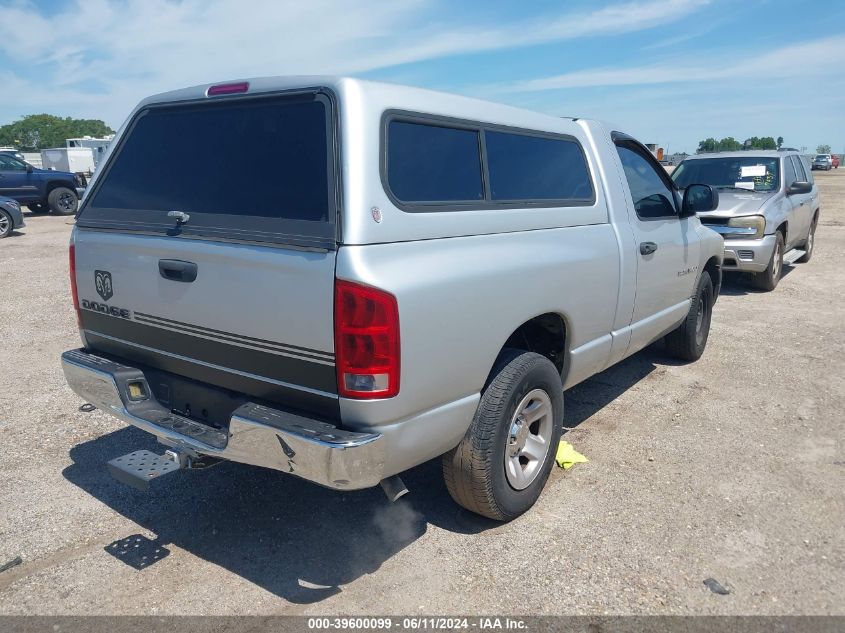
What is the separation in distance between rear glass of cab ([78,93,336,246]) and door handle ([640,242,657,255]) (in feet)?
8.21

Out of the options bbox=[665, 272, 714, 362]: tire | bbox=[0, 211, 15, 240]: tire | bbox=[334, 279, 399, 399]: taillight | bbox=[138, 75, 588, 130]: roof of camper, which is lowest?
bbox=[665, 272, 714, 362]: tire

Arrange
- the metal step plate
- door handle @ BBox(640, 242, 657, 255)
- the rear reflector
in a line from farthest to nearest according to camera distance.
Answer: the metal step plate
door handle @ BBox(640, 242, 657, 255)
the rear reflector

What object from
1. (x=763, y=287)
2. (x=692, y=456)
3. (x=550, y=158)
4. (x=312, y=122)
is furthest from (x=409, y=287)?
(x=763, y=287)

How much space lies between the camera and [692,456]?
4246 millimetres

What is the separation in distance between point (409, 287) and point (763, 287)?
8182 millimetres

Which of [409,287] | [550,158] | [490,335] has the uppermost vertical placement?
[550,158]

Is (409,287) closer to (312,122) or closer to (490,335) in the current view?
(490,335)

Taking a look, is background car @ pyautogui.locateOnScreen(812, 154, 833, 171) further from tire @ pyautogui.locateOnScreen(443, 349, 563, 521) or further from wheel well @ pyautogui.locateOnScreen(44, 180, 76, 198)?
tire @ pyautogui.locateOnScreen(443, 349, 563, 521)

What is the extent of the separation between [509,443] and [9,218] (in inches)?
586

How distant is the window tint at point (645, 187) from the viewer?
4555 millimetres

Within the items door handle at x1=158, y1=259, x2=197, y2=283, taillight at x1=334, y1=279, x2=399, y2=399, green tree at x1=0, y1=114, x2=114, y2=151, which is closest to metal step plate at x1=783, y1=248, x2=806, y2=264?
taillight at x1=334, y1=279, x2=399, y2=399

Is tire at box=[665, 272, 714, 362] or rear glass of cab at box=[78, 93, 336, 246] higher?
rear glass of cab at box=[78, 93, 336, 246]

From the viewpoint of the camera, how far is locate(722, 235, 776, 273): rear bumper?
342 inches

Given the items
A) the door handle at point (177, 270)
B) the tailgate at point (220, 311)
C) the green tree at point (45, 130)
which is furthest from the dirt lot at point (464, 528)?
the green tree at point (45, 130)
